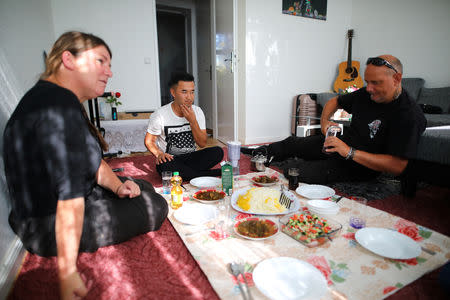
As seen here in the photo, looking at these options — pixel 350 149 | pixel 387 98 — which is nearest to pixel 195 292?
pixel 350 149

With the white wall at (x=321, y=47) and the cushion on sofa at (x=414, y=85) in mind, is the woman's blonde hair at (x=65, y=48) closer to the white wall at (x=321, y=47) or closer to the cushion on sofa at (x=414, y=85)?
the white wall at (x=321, y=47)

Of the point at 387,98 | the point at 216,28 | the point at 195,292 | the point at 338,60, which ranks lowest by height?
the point at 195,292

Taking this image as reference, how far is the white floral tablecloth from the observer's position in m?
0.94

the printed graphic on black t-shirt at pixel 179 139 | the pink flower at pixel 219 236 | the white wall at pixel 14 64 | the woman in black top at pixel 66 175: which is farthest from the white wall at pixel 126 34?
the pink flower at pixel 219 236

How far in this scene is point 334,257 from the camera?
108 centimetres

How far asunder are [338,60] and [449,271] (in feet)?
14.6

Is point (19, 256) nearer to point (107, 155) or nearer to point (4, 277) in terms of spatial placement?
point (4, 277)

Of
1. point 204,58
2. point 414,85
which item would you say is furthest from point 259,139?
point 414,85

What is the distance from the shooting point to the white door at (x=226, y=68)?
3.78 m

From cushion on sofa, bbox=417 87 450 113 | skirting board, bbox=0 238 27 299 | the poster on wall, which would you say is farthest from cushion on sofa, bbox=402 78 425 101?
skirting board, bbox=0 238 27 299

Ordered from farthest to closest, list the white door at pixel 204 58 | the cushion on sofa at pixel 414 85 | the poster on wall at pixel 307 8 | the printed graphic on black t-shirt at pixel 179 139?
1. the white door at pixel 204 58
2. the poster on wall at pixel 307 8
3. the cushion on sofa at pixel 414 85
4. the printed graphic on black t-shirt at pixel 179 139

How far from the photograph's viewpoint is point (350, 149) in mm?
1729

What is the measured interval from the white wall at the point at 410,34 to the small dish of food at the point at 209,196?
3.93 m

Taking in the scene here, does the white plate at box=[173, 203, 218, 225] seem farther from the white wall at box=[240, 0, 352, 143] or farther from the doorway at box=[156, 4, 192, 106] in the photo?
the doorway at box=[156, 4, 192, 106]
